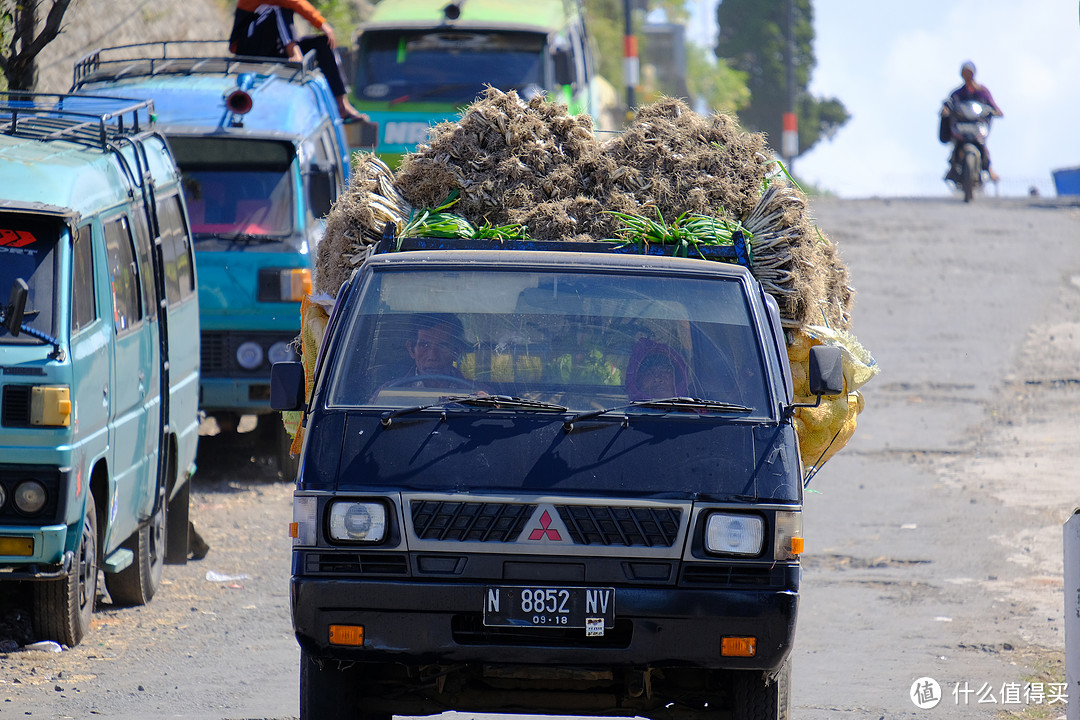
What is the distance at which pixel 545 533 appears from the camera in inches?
187

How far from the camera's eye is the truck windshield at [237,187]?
36.8ft

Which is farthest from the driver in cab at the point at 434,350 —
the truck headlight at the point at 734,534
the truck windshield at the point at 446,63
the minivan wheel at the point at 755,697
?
the truck windshield at the point at 446,63

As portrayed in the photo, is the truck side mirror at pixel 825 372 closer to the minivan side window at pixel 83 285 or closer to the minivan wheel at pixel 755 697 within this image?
the minivan wheel at pixel 755 697

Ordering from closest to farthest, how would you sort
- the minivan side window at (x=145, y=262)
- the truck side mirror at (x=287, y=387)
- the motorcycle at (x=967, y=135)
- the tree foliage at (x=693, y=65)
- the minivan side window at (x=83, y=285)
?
the truck side mirror at (x=287, y=387) → the minivan side window at (x=83, y=285) → the minivan side window at (x=145, y=262) → the motorcycle at (x=967, y=135) → the tree foliage at (x=693, y=65)

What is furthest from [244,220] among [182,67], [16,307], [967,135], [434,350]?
[967,135]

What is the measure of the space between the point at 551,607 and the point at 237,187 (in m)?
7.31

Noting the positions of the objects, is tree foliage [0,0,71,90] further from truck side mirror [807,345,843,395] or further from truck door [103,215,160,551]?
truck side mirror [807,345,843,395]

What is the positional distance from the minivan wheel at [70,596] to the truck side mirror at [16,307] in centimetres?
93

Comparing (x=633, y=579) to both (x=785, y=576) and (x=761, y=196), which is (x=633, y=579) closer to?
(x=785, y=576)

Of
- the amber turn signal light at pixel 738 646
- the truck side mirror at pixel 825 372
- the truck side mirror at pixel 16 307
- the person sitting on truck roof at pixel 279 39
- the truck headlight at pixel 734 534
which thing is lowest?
the amber turn signal light at pixel 738 646

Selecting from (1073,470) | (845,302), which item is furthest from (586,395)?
(1073,470)

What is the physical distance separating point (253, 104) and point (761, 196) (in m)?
5.93

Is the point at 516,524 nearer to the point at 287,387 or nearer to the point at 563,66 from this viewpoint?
the point at 287,387

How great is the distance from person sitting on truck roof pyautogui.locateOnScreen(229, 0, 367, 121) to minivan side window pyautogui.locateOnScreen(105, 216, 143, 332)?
5826mm
